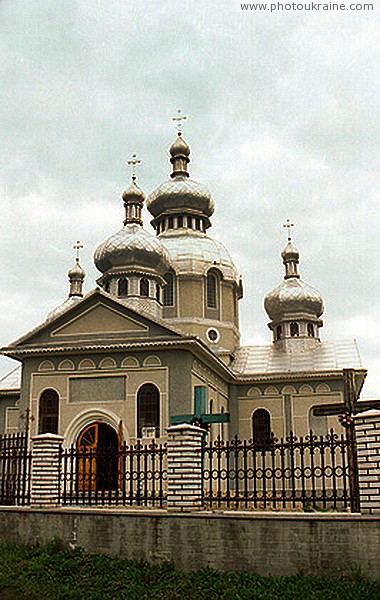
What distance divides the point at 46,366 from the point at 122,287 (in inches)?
185

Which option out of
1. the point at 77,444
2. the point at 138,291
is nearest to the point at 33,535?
the point at 77,444

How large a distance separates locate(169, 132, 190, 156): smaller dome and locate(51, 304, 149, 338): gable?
13.8 m

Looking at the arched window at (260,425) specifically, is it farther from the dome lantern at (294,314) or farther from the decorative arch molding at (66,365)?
the decorative arch molding at (66,365)

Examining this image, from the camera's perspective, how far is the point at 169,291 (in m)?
26.0

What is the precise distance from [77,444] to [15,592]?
9.36 metres

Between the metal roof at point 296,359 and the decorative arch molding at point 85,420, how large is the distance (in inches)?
303

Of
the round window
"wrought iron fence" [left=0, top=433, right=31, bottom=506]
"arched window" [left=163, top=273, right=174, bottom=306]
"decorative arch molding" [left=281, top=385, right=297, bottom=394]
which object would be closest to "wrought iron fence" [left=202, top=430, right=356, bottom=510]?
"wrought iron fence" [left=0, top=433, right=31, bottom=506]

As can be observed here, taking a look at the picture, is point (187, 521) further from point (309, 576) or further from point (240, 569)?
point (309, 576)

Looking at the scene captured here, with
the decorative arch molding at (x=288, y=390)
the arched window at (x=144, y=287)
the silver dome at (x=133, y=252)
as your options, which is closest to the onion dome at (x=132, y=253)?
the silver dome at (x=133, y=252)

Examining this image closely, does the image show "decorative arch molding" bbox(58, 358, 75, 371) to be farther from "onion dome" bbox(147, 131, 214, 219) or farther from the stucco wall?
"onion dome" bbox(147, 131, 214, 219)

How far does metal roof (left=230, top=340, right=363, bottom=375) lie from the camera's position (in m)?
25.1

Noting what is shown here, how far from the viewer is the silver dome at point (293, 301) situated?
27.9 m

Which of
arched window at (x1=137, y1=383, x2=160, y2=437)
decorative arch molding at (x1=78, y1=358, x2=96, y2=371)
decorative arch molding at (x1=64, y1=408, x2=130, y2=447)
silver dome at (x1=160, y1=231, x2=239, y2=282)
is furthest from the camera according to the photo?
silver dome at (x1=160, y1=231, x2=239, y2=282)

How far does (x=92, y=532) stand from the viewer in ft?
32.7
